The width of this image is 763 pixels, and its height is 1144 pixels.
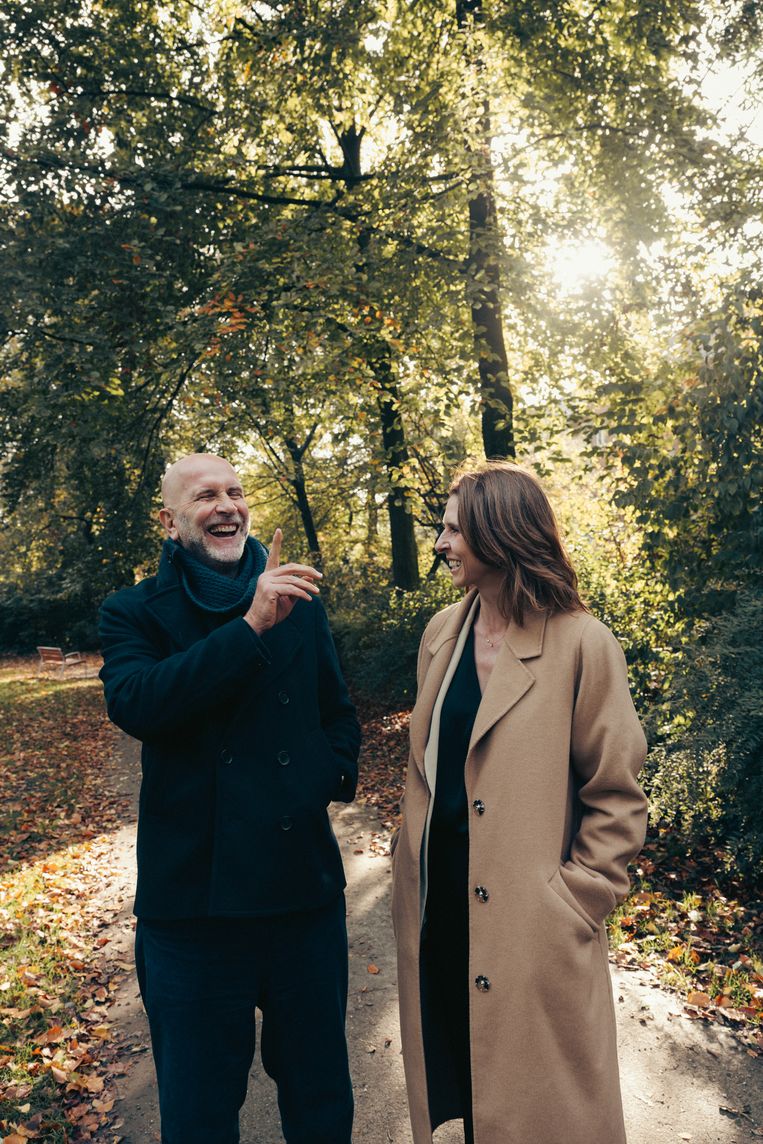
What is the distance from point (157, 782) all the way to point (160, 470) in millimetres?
11244

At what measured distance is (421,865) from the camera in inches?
96.2

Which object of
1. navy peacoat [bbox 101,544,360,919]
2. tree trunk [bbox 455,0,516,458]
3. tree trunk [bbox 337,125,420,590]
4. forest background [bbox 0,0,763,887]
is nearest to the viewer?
navy peacoat [bbox 101,544,360,919]

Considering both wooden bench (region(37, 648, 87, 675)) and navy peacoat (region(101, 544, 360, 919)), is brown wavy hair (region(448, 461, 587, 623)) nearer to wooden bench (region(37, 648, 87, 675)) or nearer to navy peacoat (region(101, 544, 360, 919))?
navy peacoat (region(101, 544, 360, 919))

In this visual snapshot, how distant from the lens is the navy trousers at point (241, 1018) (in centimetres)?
224

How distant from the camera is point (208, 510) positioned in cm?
253

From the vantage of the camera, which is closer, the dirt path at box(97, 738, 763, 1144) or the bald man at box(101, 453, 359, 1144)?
the bald man at box(101, 453, 359, 1144)

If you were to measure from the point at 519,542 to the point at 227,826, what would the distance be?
1155 millimetres

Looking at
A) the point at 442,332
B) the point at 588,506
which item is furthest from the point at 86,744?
the point at 588,506

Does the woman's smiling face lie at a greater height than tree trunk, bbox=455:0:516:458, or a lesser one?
lesser

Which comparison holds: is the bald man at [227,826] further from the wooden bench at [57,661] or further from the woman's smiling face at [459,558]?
the wooden bench at [57,661]

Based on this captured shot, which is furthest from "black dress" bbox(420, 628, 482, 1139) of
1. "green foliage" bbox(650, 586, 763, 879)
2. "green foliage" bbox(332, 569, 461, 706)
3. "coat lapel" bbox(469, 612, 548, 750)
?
"green foliage" bbox(332, 569, 461, 706)

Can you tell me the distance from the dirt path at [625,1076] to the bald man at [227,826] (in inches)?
50.6

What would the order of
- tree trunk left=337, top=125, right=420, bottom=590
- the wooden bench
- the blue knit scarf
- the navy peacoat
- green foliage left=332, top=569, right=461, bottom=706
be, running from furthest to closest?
the wooden bench, green foliage left=332, top=569, right=461, bottom=706, tree trunk left=337, top=125, right=420, bottom=590, the blue knit scarf, the navy peacoat

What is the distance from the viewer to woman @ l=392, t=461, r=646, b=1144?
→ 2.16 meters
